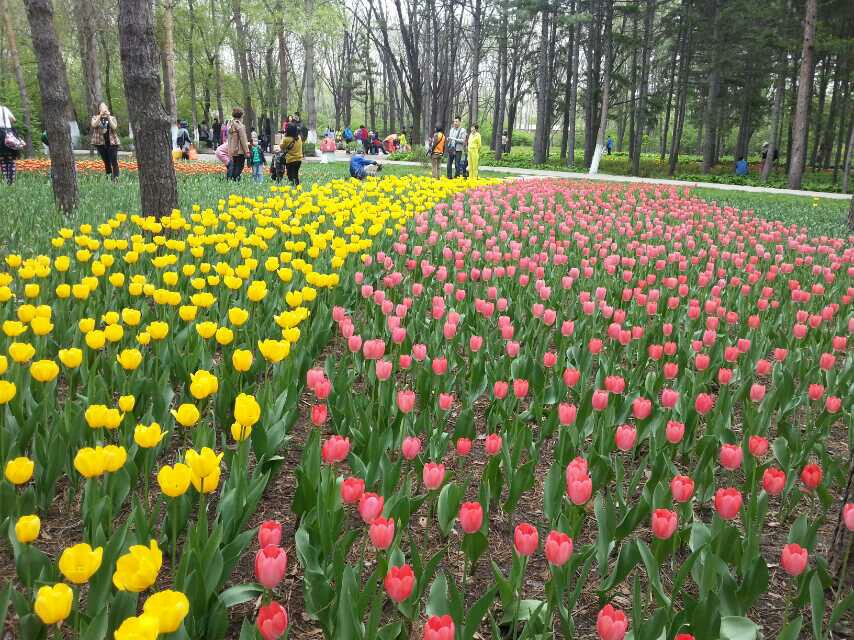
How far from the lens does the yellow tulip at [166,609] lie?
115cm

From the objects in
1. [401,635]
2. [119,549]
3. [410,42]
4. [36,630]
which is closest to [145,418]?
[119,549]

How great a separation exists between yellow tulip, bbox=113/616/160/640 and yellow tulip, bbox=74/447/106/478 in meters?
0.70

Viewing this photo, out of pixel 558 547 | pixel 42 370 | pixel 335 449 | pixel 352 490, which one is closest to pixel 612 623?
pixel 558 547

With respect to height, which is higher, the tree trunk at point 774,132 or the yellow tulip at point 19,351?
the tree trunk at point 774,132

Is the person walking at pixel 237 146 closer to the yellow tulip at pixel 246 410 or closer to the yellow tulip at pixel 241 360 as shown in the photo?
the yellow tulip at pixel 241 360

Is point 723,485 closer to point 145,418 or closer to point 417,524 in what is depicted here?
point 417,524

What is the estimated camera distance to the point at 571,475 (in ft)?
5.90

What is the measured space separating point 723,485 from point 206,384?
2092mm

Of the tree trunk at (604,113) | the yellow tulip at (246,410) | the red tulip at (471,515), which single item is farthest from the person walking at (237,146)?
the tree trunk at (604,113)

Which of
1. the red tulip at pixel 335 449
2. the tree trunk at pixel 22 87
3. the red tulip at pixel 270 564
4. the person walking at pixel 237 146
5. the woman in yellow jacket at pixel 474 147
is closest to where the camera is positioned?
the red tulip at pixel 270 564

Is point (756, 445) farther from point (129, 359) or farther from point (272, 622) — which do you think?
point (129, 359)

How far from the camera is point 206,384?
2146mm

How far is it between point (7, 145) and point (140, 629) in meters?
12.9

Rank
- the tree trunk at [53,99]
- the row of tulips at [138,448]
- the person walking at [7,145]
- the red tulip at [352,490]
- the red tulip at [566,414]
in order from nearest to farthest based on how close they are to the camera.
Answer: the row of tulips at [138,448] → the red tulip at [352,490] → the red tulip at [566,414] → the tree trunk at [53,99] → the person walking at [7,145]
